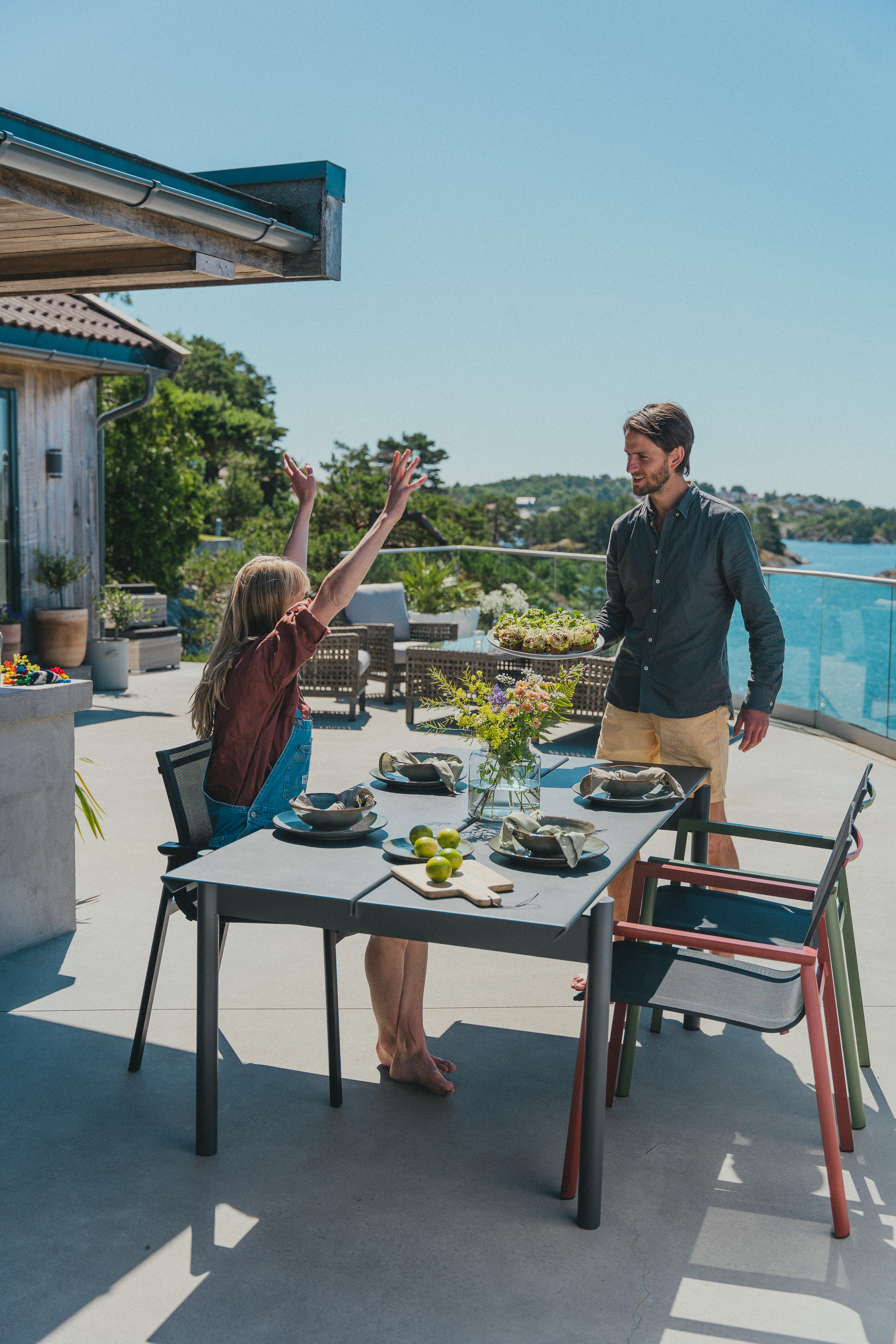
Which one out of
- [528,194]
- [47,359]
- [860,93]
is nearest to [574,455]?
[528,194]

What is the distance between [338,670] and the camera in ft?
26.4

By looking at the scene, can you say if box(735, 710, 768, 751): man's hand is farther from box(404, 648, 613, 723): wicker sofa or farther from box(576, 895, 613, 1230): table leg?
→ box(404, 648, 613, 723): wicker sofa

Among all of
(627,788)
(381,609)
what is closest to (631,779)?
(627,788)

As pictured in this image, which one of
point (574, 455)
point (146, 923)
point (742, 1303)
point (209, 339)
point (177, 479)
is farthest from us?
point (574, 455)

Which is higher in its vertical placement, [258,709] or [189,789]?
[258,709]

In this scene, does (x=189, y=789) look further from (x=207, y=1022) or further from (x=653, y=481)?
(x=653, y=481)

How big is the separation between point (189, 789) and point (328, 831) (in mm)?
563

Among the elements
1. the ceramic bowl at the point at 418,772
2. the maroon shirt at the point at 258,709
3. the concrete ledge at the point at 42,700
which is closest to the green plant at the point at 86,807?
the concrete ledge at the point at 42,700

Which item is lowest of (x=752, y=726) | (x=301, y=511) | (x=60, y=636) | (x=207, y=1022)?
(x=207, y=1022)

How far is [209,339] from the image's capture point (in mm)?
48812

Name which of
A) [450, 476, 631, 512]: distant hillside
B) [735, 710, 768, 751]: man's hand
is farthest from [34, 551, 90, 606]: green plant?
[450, 476, 631, 512]: distant hillside

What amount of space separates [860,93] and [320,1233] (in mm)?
62324

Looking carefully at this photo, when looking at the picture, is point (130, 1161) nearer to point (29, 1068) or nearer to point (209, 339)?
point (29, 1068)

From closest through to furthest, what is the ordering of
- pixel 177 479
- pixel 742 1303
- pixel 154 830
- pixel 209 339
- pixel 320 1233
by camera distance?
pixel 742 1303 < pixel 320 1233 < pixel 154 830 < pixel 177 479 < pixel 209 339
